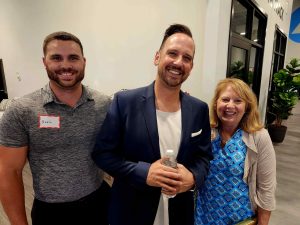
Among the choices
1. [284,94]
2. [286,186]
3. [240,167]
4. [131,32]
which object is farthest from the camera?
[284,94]

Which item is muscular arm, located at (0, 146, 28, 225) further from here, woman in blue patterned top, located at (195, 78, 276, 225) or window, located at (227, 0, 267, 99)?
window, located at (227, 0, 267, 99)

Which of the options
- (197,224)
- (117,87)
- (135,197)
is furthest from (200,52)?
(135,197)

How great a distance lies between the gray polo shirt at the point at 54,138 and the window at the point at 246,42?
2.38 m

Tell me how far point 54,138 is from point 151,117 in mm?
529

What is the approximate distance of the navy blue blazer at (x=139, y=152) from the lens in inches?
39.3

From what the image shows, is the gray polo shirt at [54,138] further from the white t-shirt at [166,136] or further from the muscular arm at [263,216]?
the muscular arm at [263,216]

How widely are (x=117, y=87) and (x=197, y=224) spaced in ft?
7.32

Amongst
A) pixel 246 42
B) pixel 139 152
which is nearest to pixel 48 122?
pixel 139 152

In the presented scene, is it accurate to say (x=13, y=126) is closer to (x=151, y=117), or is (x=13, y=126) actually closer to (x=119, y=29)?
(x=151, y=117)

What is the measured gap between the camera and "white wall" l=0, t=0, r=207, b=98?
8.90 ft

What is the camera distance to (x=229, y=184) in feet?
4.55

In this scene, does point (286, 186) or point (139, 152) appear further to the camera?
point (286, 186)

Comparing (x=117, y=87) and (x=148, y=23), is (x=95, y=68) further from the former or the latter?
(x=148, y=23)

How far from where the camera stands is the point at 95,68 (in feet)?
11.0
